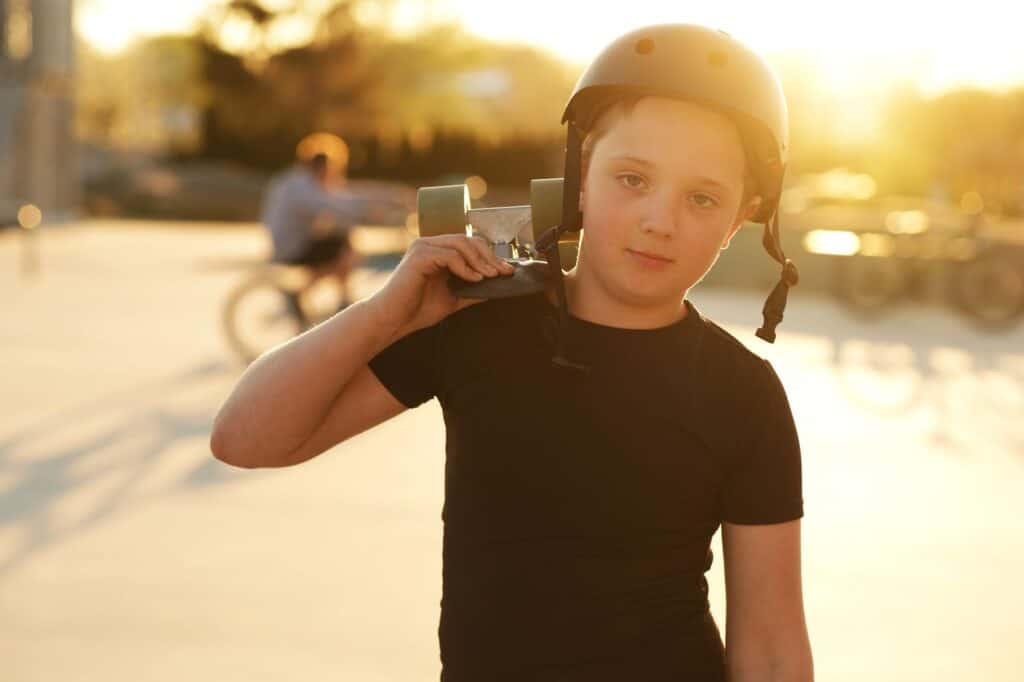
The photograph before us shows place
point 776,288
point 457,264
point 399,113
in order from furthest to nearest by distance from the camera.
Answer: point 399,113 < point 776,288 < point 457,264

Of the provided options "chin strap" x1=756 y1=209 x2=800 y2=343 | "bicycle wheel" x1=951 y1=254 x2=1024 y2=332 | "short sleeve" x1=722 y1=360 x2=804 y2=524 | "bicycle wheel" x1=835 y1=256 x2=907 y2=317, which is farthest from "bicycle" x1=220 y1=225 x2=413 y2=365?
"short sleeve" x1=722 y1=360 x2=804 y2=524

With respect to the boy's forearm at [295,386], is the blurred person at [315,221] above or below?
above

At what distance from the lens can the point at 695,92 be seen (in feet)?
7.79

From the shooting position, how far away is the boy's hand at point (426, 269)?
93.0 inches

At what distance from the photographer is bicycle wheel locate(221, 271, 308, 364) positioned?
13.1 metres

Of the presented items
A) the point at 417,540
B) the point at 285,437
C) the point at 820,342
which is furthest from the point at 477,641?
the point at 820,342

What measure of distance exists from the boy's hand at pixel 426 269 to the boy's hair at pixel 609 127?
256 mm

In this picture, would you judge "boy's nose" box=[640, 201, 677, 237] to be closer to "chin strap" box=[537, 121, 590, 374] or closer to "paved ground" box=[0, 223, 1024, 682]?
"chin strap" box=[537, 121, 590, 374]

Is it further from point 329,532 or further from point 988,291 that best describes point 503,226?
point 988,291

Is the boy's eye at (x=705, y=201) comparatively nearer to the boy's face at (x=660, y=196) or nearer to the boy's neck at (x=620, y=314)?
the boy's face at (x=660, y=196)

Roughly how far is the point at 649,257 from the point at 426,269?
328 mm

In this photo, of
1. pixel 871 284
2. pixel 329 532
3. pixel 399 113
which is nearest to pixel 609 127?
pixel 329 532

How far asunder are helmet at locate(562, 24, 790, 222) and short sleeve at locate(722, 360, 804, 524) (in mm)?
374

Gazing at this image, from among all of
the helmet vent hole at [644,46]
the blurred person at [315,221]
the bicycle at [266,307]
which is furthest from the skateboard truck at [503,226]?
the bicycle at [266,307]
